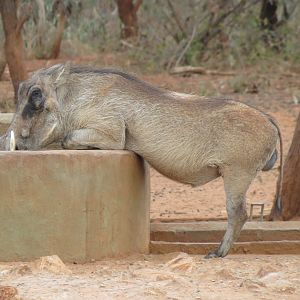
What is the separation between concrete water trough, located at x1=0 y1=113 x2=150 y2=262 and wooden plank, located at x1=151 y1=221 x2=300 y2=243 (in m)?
0.90

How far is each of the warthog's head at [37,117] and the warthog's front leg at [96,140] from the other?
0.18m

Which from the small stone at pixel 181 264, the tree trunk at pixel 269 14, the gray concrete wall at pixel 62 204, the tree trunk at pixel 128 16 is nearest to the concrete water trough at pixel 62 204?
the gray concrete wall at pixel 62 204

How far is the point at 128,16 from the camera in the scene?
920 inches

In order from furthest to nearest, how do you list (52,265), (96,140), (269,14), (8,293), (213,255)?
1. (269,14)
2. (213,255)
3. (96,140)
4. (52,265)
5. (8,293)

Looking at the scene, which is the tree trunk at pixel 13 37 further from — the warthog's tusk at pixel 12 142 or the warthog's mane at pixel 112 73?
the warthog's tusk at pixel 12 142

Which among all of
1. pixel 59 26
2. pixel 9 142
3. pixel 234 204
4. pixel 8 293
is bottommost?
pixel 8 293

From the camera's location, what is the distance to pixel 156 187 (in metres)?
11.2

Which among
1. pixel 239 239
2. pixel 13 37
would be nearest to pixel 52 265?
pixel 239 239

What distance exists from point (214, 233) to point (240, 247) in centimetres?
33

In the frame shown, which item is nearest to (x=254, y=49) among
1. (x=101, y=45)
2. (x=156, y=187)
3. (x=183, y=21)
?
(x=183, y=21)

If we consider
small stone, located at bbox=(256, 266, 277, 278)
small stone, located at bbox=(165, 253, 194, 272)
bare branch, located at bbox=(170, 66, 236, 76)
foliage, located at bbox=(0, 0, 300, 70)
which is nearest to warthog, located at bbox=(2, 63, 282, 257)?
small stone, located at bbox=(165, 253, 194, 272)

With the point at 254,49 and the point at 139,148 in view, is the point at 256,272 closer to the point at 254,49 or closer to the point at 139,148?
the point at 139,148

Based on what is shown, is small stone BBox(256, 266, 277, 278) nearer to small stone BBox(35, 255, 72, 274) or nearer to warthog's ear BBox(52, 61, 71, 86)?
small stone BBox(35, 255, 72, 274)

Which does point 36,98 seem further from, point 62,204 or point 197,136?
point 197,136
